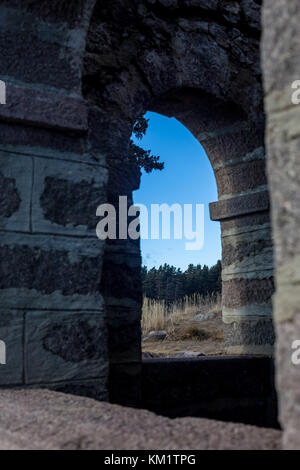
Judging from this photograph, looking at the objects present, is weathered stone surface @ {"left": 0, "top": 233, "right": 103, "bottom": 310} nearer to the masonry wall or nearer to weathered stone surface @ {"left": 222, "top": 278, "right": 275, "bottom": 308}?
the masonry wall

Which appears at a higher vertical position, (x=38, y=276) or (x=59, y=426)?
(x=38, y=276)

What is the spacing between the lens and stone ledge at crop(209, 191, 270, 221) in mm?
3957

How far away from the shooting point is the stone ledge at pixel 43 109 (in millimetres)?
2398

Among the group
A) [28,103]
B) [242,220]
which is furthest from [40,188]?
[242,220]

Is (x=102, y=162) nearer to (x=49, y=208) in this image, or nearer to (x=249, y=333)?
(x=49, y=208)

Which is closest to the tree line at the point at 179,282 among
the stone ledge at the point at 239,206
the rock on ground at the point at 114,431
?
the stone ledge at the point at 239,206

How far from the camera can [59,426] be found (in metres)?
1.37

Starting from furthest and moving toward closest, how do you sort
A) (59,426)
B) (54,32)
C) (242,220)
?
(242,220) < (54,32) < (59,426)

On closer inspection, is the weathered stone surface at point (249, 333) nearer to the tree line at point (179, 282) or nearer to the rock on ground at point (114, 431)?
the rock on ground at point (114, 431)

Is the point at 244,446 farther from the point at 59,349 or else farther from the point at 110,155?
the point at 110,155

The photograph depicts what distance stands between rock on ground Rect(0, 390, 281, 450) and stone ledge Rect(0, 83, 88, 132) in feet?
4.38

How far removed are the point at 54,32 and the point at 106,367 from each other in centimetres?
164

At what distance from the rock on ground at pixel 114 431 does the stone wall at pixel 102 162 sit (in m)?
0.77

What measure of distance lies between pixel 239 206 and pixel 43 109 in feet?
6.72
